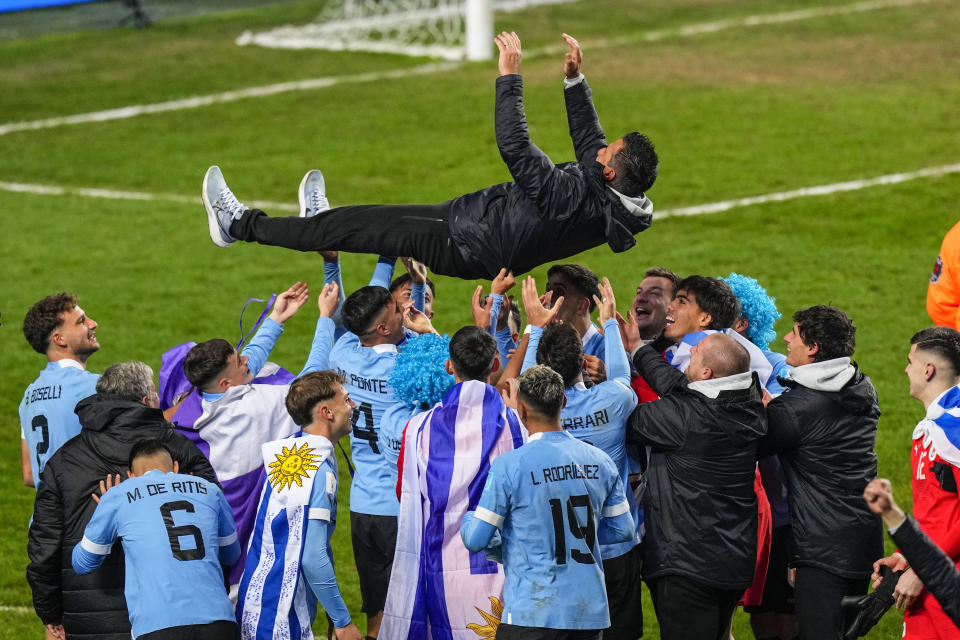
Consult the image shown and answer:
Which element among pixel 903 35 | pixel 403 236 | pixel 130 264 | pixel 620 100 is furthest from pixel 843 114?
pixel 403 236

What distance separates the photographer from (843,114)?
19.6 m

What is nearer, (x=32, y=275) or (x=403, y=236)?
(x=403, y=236)

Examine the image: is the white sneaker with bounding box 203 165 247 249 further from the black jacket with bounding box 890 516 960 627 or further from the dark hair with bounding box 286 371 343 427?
the black jacket with bounding box 890 516 960 627

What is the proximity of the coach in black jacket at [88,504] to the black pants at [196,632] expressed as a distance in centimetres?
43

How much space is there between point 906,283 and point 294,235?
8.22m

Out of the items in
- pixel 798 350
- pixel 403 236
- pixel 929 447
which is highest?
pixel 403 236

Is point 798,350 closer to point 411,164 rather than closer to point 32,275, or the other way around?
point 32,275

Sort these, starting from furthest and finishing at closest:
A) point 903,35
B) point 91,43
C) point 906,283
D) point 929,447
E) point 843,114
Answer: point 91,43 → point 903,35 → point 843,114 → point 906,283 → point 929,447

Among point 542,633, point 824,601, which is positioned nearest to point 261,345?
point 542,633

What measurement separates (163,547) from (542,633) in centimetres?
154

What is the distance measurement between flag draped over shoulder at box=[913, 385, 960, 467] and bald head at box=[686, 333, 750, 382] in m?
0.86

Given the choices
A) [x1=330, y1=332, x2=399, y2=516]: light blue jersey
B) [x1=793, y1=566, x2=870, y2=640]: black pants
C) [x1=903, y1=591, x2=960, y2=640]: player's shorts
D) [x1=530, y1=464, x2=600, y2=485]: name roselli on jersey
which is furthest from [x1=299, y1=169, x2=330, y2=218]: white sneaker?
[x1=903, y1=591, x2=960, y2=640]: player's shorts

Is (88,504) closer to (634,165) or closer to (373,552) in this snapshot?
(373,552)

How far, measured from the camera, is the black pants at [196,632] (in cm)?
546
